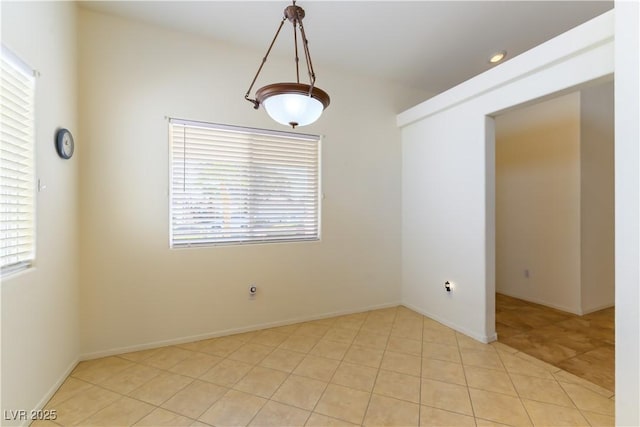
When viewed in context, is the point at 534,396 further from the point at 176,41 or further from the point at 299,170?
the point at 176,41

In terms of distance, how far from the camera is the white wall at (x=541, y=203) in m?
3.61

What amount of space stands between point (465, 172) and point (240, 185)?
7.77 ft

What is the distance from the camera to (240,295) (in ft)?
10.1

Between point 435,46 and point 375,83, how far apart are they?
2.77 feet

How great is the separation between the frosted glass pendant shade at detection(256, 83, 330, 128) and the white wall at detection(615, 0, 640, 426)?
1.63m

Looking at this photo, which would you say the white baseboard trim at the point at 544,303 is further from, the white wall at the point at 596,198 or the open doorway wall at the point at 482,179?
the open doorway wall at the point at 482,179

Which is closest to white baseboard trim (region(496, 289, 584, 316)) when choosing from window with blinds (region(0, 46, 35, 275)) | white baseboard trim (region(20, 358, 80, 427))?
white baseboard trim (region(20, 358, 80, 427))

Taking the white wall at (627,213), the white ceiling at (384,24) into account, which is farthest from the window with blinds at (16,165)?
the white wall at (627,213)

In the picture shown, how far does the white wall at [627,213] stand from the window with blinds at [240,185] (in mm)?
2504

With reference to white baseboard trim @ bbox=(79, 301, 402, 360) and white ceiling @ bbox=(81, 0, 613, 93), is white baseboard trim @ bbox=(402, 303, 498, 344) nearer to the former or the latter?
white baseboard trim @ bbox=(79, 301, 402, 360)

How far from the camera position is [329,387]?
2127mm

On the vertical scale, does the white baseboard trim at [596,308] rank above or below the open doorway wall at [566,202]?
below

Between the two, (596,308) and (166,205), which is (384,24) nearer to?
(166,205)

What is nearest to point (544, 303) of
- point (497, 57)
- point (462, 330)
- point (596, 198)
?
point (596, 198)
